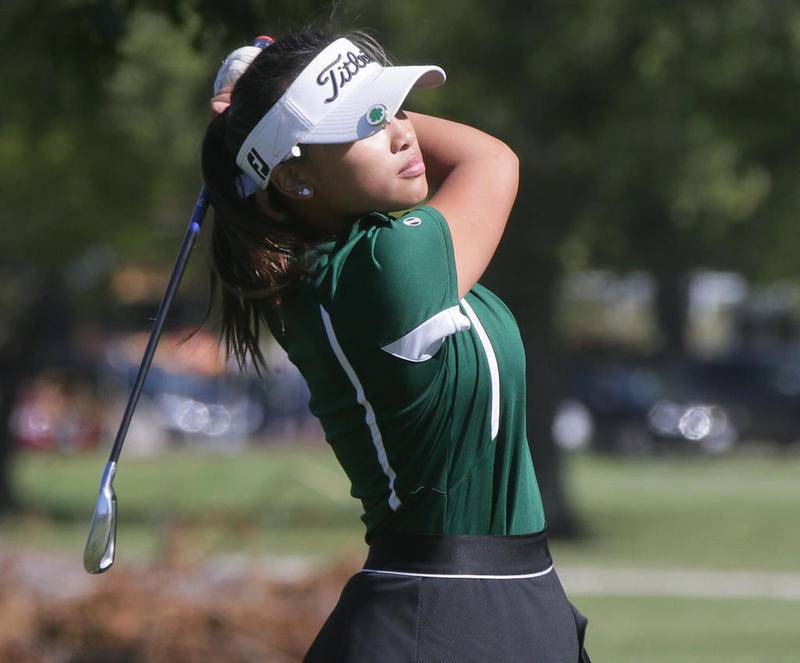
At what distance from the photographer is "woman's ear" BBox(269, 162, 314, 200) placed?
2.53 m

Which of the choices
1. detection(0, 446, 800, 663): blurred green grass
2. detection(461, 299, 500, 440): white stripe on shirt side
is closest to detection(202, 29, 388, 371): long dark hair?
detection(461, 299, 500, 440): white stripe on shirt side

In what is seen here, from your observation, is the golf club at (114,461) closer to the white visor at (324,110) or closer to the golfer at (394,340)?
the golfer at (394,340)

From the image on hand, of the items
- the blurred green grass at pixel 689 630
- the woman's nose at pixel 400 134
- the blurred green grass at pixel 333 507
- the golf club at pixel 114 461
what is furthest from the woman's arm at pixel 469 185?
the blurred green grass at pixel 689 630

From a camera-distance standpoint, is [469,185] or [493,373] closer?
[493,373]

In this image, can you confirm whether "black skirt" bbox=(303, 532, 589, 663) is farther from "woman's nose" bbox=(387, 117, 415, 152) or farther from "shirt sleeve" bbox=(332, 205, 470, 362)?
"woman's nose" bbox=(387, 117, 415, 152)

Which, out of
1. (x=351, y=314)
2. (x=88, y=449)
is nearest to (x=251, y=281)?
(x=351, y=314)

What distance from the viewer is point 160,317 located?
265cm

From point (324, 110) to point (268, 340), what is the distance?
4053 millimetres

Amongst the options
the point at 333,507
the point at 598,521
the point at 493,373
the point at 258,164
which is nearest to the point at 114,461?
the point at 258,164

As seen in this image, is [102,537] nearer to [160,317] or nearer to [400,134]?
[160,317]

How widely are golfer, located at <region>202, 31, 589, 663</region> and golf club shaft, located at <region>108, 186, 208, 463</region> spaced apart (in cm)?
8

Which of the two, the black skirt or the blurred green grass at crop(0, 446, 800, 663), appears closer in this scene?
the black skirt

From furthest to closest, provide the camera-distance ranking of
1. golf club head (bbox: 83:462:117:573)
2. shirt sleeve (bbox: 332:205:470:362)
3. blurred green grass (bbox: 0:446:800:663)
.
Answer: blurred green grass (bbox: 0:446:800:663), golf club head (bbox: 83:462:117:573), shirt sleeve (bbox: 332:205:470:362)

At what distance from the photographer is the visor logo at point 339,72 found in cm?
249
